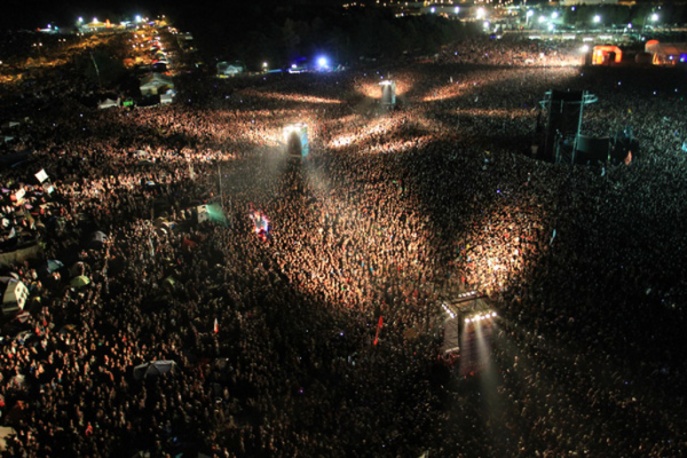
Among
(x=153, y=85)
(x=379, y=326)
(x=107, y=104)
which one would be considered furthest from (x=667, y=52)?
(x=107, y=104)

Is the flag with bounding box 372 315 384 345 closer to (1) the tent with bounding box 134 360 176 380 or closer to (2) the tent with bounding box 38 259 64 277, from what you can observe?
(1) the tent with bounding box 134 360 176 380

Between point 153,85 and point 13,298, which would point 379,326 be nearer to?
point 13,298

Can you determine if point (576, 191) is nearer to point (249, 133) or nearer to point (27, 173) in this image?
point (249, 133)

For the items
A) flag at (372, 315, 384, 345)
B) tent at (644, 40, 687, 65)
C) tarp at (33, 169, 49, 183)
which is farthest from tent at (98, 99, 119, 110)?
tent at (644, 40, 687, 65)

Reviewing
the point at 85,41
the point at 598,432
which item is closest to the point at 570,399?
the point at 598,432

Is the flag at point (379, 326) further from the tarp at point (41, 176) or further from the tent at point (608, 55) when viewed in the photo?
the tent at point (608, 55)

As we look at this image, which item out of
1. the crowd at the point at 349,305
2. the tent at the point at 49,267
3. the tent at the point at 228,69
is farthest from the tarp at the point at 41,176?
the tent at the point at 228,69
